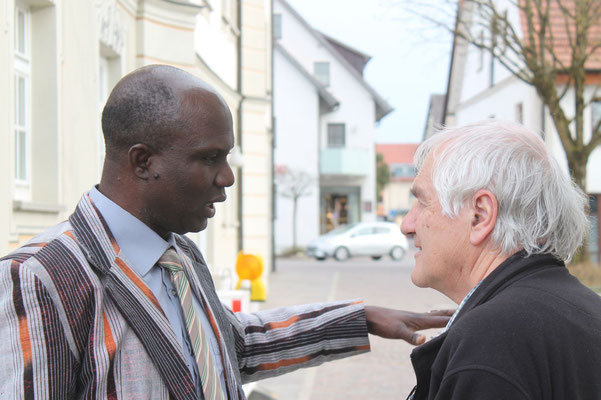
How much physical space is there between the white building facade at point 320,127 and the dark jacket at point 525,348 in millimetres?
33791

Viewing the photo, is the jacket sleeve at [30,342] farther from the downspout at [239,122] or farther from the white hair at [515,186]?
the downspout at [239,122]

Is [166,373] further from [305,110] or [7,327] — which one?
[305,110]

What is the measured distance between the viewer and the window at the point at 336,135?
4041cm

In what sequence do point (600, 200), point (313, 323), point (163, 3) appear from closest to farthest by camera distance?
point (313, 323)
point (163, 3)
point (600, 200)

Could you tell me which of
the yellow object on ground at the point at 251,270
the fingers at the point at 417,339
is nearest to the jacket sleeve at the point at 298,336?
the fingers at the point at 417,339

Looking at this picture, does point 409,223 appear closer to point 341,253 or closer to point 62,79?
point 62,79

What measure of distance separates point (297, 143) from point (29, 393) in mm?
36186

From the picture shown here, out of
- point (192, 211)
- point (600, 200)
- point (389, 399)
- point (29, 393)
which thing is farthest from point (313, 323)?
point (600, 200)

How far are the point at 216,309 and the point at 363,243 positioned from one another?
92.3 feet

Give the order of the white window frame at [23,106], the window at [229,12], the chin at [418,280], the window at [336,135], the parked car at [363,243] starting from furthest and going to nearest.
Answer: the window at [336,135] < the parked car at [363,243] < the window at [229,12] < the white window frame at [23,106] < the chin at [418,280]

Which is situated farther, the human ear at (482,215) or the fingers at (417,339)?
the fingers at (417,339)

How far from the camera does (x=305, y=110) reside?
37125mm

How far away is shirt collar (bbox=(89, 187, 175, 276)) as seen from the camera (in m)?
1.82

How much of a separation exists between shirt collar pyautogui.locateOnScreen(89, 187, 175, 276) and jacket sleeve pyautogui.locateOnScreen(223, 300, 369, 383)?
0.55 metres
